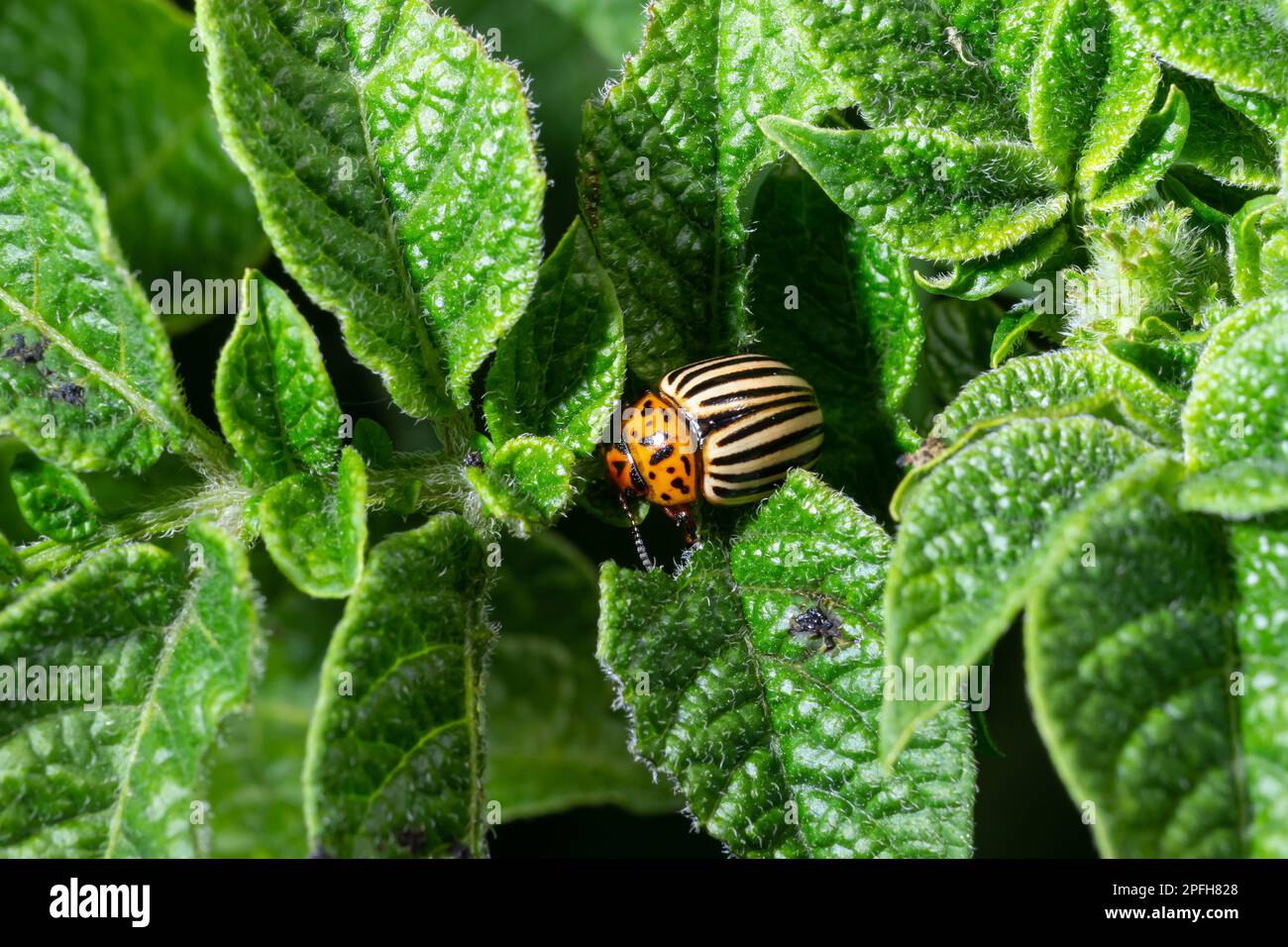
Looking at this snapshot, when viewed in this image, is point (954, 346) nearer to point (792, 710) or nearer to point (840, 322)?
point (840, 322)

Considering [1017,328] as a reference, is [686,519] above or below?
below

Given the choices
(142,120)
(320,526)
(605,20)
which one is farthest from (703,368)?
(142,120)

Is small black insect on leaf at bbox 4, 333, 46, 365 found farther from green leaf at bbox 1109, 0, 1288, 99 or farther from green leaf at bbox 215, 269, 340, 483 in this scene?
green leaf at bbox 1109, 0, 1288, 99

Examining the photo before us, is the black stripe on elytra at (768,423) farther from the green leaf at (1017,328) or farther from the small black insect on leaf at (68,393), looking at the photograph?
the small black insect on leaf at (68,393)

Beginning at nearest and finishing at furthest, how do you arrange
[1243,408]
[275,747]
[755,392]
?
[1243,408], [755,392], [275,747]

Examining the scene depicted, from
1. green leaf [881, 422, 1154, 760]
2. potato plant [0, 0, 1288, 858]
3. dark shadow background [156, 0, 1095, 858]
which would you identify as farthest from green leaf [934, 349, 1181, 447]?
dark shadow background [156, 0, 1095, 858]

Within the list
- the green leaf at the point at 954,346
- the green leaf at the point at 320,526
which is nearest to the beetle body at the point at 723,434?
the green leaf at the point at 954,346
